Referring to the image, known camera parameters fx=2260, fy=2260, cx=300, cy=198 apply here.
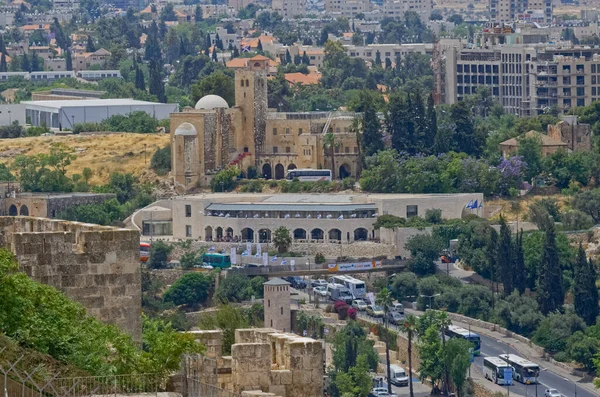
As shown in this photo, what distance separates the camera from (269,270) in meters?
91.5

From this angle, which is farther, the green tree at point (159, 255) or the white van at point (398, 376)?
the green tree at point (159, 255)

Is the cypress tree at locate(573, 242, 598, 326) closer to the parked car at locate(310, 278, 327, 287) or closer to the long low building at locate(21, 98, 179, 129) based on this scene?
the parked car at locate(310, 278, 327, 287)

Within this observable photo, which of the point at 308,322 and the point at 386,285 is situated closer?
the point at 308,322

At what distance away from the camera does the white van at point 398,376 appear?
73.8 meters

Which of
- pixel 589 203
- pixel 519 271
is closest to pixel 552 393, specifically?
pixel 519 271

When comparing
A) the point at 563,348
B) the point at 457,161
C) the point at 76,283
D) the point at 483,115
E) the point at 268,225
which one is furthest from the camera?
the point at 483,115

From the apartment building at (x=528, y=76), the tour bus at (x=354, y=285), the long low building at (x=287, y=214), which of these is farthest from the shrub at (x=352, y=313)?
the apartment building at (x=528, y=76)

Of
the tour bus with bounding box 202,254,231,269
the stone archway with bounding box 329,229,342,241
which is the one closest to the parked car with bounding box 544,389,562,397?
the tour bus with bounding box 202,254,231,269

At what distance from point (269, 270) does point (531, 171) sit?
60.3 ft

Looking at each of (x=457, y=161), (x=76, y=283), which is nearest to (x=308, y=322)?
(x=457, y=161)

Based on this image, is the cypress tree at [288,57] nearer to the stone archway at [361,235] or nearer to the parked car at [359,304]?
the stone archway at [361,235]

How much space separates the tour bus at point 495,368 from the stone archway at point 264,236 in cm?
2366

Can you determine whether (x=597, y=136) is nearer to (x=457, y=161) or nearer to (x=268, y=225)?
(x=457, y=161)

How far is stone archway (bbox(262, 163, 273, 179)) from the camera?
10725 cm
